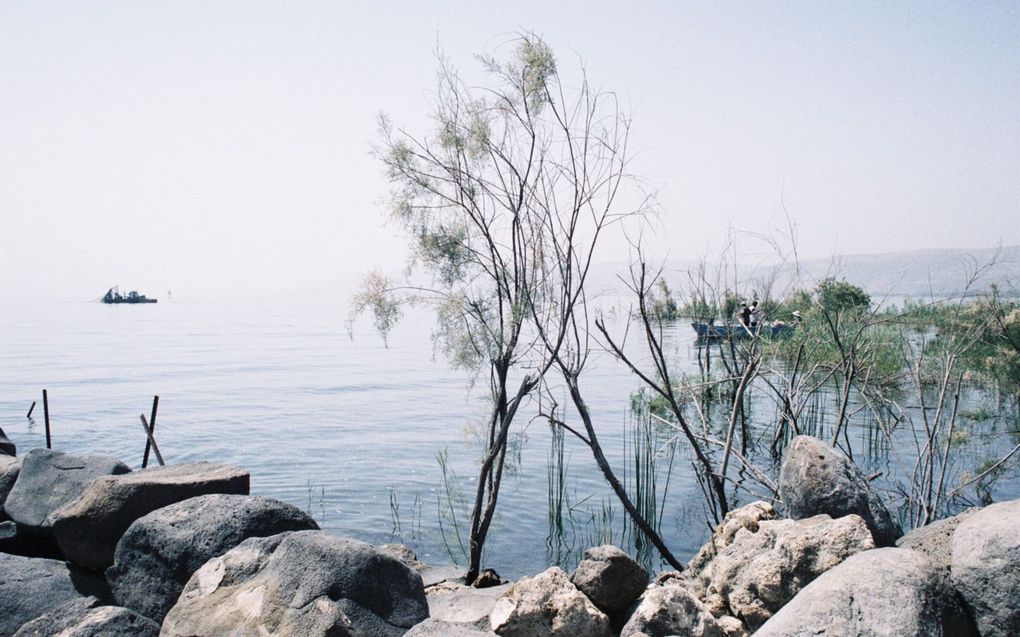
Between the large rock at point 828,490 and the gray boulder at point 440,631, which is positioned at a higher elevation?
the large rock at point 828,490

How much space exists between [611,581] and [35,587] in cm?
470

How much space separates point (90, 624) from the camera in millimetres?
5582

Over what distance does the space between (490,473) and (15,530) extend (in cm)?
494

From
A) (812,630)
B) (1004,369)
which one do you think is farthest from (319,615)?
(1004,369)

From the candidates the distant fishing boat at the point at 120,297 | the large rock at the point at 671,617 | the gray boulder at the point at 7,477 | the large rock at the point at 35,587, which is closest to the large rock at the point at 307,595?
the large rock at the point at 671,617

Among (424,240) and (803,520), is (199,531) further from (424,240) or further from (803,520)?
(424,240)

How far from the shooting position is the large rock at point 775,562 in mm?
5080

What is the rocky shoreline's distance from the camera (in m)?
4.38

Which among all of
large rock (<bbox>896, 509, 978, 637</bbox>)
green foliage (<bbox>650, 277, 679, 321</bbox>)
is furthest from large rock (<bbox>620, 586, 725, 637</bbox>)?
green foliage (<bbox>650, 277, 679, 321</bbox>)

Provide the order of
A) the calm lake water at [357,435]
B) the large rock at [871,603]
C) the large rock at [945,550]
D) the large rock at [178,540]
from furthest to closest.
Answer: the calm lake water at [357,435], the large rock at [178,540], the large rock at [945,550], the large rock at [871,603]

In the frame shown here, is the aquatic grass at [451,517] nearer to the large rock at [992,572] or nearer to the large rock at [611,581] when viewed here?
the large rock at [611,581]

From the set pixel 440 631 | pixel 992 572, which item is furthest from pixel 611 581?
pixel 992 572

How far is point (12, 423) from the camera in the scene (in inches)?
971

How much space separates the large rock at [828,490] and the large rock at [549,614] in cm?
168
